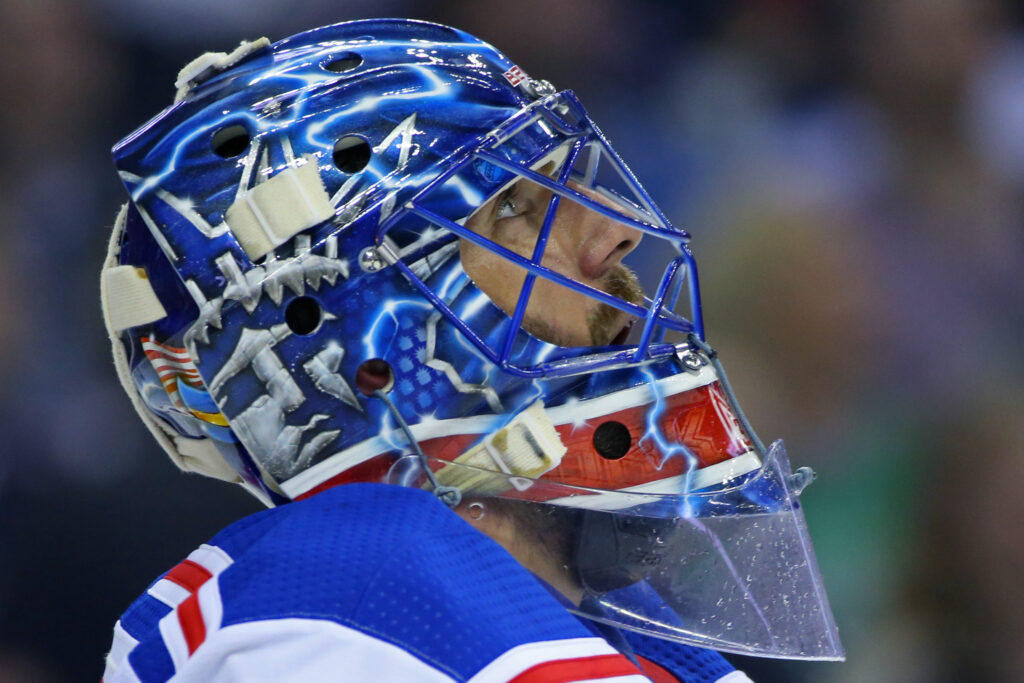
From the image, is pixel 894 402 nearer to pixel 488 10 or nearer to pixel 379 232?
pixel 488 10

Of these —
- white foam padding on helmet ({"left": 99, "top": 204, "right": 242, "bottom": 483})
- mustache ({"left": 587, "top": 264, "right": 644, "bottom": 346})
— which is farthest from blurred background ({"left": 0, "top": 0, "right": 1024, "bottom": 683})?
mustache ({"left": 587, "top": 264, "right": 644, "bottom": 346})

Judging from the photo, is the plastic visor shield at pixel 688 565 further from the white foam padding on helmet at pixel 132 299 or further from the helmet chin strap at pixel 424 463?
the white foam padding on helmet at pixel 132 299

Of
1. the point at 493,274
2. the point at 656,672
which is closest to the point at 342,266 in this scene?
the point at 493,274

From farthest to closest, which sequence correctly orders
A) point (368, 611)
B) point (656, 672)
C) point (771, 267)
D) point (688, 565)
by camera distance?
point (771, 267) → point (656, 672) → point (688, 565) → point (368, 611)

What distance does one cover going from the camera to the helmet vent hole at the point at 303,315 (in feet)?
4.20

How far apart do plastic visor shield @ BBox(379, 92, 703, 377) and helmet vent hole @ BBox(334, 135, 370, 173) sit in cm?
9

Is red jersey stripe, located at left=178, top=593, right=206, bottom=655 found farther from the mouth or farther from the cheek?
the mouth

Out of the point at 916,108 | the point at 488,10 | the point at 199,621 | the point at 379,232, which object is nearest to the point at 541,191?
the point at 379,232

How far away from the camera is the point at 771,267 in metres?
2.77

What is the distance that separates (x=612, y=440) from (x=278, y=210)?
50cm

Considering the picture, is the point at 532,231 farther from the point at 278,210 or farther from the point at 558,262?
the point at 278,210

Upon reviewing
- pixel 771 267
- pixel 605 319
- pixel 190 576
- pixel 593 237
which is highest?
pixel 593 237

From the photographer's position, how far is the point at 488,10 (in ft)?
9.69

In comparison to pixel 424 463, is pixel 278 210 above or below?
above
